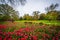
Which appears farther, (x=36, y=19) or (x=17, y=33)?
(x=36, y=19)

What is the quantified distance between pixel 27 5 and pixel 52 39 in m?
0.78

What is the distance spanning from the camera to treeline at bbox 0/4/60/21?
2285 mm

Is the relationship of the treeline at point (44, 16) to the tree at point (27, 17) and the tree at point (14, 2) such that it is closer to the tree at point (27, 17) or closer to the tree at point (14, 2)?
the tree at point (27, 17)

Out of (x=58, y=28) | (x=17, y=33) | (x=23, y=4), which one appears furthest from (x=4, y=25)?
(x=58, y=28)

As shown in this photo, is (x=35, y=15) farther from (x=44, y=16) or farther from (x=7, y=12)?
(x=7, y=12)

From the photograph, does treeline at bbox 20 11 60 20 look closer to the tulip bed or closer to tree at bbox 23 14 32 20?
tree at bbox 23 14 32 20

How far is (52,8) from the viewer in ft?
7.95

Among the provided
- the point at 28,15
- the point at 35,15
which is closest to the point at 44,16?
the point at 35,15

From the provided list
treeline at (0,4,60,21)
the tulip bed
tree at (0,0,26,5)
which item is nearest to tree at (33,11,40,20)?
Answer: treeline at (0,4,60,21)

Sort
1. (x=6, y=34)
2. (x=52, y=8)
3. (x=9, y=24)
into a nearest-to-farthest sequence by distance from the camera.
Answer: (x=6, y=34)
(x=9, y=24)
(x=52, y=8)

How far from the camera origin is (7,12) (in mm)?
2295

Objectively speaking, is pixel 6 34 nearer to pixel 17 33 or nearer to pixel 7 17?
pixel 17 33

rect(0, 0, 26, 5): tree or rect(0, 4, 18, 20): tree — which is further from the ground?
rect(0, 0, 26, 5): tree

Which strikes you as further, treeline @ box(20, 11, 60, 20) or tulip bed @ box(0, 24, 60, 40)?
treeline @ box(20, 11, 60, 20)
